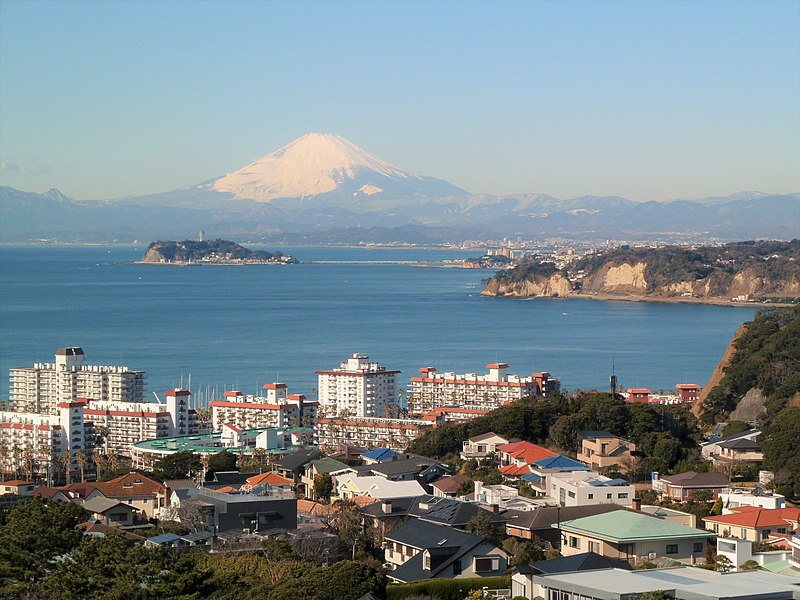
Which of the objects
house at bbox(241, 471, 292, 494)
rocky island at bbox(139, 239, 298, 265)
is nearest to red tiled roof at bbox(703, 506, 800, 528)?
house at bbox(241, 471, 292, 494)

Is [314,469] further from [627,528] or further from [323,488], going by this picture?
[627,528]

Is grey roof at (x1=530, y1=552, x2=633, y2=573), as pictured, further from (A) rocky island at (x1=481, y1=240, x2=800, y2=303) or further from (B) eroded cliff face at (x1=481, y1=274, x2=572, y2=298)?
(B) eroded cliff face at (x1=481, y1=274, x2=572, y2=298)

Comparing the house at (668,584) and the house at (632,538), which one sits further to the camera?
the house at (632,538)

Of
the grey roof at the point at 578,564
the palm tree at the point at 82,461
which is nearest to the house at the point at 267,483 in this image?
the palm tree at the point at 82,461

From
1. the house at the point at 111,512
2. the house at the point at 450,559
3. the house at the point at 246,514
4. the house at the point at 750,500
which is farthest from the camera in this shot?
the house at the point at 750,500

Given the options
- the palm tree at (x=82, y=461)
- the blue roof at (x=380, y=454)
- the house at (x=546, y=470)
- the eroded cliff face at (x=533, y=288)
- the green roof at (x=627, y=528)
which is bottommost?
the eroded cliff face at (x=533, y=288)

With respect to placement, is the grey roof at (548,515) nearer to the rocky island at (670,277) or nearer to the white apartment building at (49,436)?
the white apartment building at (49,436)

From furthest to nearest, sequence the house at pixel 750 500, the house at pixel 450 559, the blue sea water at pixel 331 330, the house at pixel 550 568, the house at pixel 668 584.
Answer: the blue sea water at pixel 331 330
the house at pixel 750 500
the house at pixel 450 559
the house at pixel 550 568
the house at pixel 668 584

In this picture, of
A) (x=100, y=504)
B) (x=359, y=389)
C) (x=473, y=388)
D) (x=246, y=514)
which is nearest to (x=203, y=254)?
(x=473, y=388)
